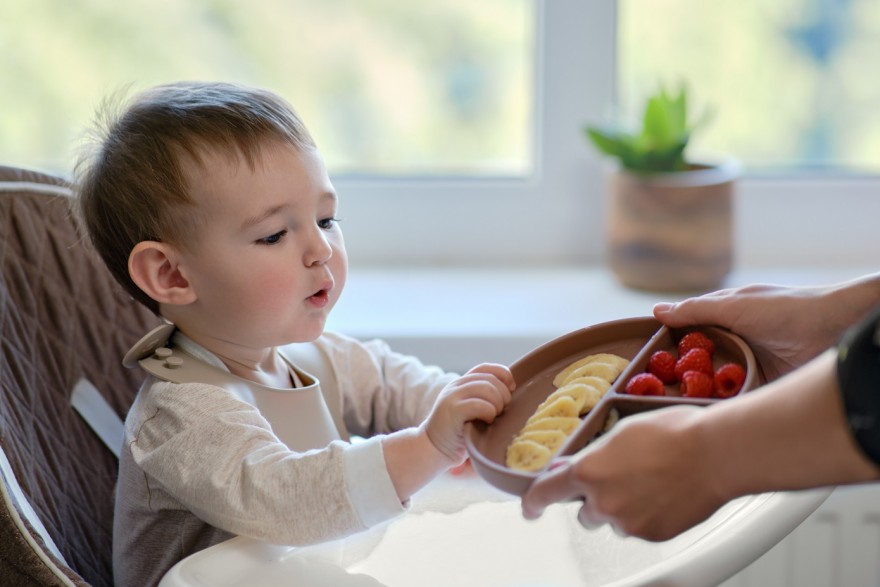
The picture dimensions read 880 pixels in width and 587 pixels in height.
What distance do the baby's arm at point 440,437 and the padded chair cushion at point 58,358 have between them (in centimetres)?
35

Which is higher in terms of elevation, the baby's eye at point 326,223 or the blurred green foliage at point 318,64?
the blurred green foliage at point 318,64

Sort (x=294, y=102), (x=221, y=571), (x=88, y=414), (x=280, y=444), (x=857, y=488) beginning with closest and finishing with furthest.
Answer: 1. (x=221, y=571)
2. (x=280, y=444)
3. (x=88, y=414)
4. (x=857, y=488)
5. (x=294, y=102)

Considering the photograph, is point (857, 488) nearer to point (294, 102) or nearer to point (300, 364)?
point (300, 364)

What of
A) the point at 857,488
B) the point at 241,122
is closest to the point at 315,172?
the point at 241,122

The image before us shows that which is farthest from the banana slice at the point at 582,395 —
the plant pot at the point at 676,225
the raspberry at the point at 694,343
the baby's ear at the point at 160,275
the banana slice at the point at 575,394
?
the plant pot at the point at 676,225

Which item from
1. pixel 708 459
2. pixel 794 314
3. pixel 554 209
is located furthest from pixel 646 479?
pixel 554 209

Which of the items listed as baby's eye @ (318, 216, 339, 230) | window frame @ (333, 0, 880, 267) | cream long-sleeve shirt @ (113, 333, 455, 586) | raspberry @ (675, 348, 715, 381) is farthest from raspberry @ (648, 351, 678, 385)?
window frame @ (333, 0, 880, 267)

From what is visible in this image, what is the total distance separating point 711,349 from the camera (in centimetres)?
97

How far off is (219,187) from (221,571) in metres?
0.35

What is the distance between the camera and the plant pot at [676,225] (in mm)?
1560

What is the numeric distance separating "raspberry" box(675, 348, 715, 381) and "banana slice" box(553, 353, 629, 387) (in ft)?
0.18

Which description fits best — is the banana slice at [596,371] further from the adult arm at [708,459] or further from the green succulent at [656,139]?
the green succulent at [656,139]

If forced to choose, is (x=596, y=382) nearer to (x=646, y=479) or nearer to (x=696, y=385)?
(x=696, y=385)

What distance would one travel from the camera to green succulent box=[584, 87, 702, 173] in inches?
63.1
